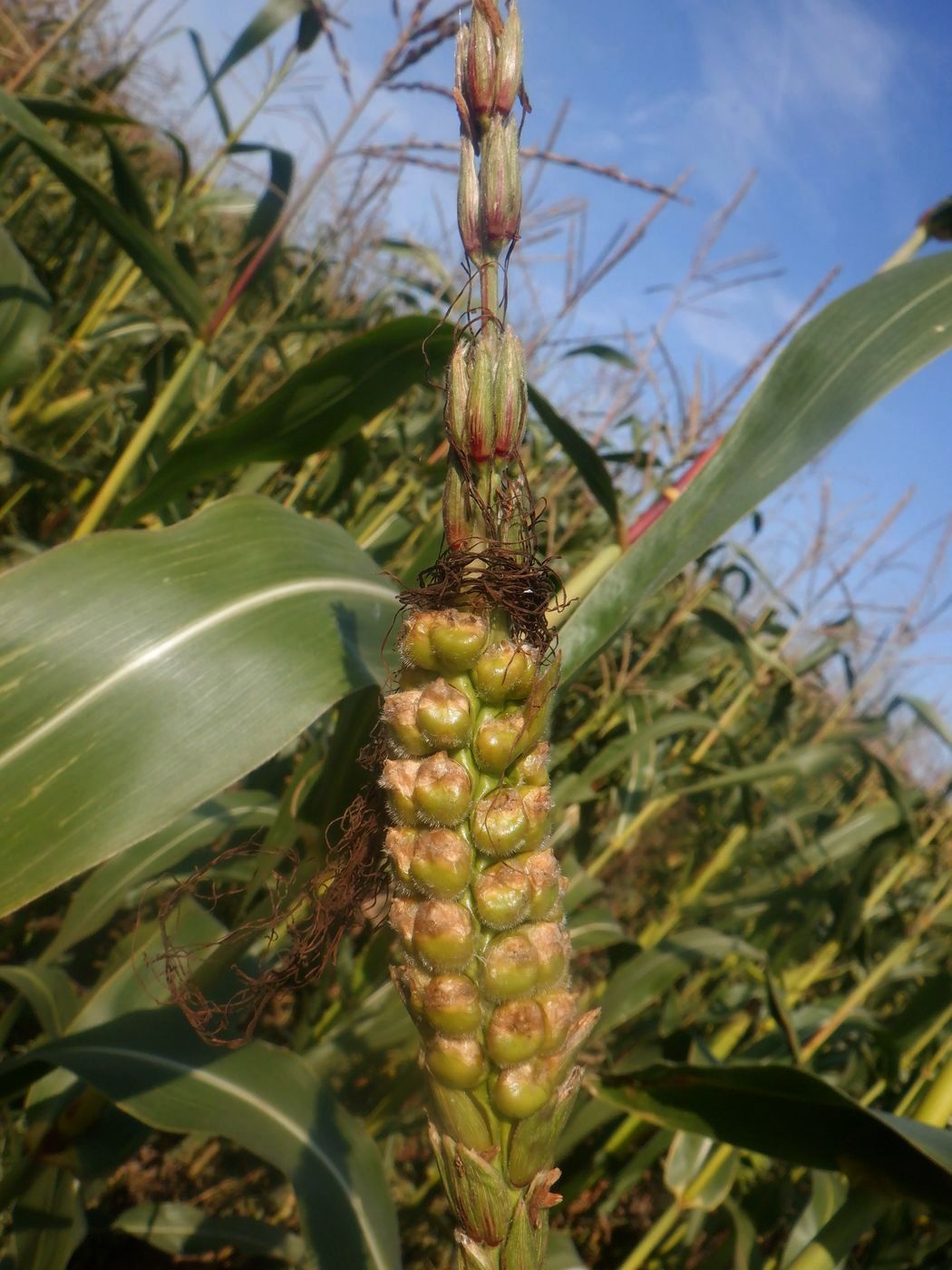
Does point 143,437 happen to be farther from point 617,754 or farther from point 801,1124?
point 801,1124

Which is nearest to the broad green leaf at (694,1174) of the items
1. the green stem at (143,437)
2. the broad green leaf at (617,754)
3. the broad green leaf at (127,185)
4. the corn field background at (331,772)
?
the corn field background at (331,772)

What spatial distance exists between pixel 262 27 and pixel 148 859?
2.35 metres

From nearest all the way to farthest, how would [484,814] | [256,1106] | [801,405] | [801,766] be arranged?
[484,814] → [801,405] → [256,1106] → [801,766]

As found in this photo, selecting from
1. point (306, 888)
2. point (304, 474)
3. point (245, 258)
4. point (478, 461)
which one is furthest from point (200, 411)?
point (478, 461)

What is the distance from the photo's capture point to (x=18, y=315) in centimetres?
199

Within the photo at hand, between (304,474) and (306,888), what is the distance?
8.13 feet

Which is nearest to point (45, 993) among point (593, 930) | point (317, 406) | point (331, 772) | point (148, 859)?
point (148, 859)

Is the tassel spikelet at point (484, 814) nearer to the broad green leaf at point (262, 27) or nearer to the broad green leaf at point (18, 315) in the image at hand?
the broad green leaf at point (18, 315)

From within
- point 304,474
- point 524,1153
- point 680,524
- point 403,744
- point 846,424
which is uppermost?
point 846,424

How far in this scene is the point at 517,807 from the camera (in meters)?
0.62

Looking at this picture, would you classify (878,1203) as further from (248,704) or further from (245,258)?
(245,258)

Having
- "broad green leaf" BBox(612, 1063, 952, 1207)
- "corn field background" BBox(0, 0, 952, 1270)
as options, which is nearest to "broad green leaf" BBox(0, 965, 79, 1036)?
"corn field background" BBox(0, 0, 952, 1270)

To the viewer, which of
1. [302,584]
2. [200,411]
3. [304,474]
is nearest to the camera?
[302,584]

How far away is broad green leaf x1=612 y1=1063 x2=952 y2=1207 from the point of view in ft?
2.62
